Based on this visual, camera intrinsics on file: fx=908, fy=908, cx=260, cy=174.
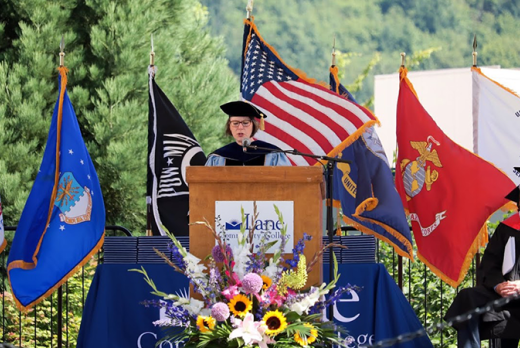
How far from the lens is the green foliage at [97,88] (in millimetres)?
11148

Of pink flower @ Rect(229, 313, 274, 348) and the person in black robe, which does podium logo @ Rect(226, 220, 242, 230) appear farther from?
the person in black robe

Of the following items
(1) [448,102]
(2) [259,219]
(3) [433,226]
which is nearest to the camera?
(2) [259,219]

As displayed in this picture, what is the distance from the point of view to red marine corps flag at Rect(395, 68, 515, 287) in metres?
7.50

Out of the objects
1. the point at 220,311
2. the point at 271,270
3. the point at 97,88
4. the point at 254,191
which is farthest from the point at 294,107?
the point at 97,88

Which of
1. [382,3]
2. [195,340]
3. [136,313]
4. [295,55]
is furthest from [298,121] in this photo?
[382,3]

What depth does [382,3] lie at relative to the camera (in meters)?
64.4

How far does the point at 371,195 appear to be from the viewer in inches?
295

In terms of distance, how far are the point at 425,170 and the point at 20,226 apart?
11.2 ft

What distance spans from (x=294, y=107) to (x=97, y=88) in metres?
4.35

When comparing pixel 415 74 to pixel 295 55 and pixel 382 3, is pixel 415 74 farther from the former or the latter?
pixel 382 3

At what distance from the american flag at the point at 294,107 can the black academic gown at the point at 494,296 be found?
136 cm

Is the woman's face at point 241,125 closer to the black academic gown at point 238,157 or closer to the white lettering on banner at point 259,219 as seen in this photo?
the black academic gown at point 238,157

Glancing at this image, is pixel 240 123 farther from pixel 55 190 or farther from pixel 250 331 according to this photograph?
pixel 250 331

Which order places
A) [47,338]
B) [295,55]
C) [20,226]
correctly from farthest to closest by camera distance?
[295,55], [47,338], [20,226]
